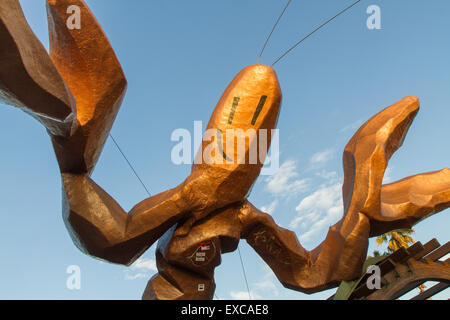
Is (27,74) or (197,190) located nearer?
(27,74)

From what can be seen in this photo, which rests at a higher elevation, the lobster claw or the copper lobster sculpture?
the lobster claw

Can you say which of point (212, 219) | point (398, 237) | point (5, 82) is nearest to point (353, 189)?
point (212, 219)

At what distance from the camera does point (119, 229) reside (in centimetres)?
473

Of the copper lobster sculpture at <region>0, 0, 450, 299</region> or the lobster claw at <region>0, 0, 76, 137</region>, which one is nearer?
the lobster claw at <region>0, 0, 76, 137</region>

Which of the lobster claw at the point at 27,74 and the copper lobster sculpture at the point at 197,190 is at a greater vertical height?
the lobster claw at the point at 27,74

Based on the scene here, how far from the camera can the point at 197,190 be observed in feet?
16.6

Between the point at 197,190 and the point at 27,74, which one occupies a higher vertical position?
the point at 27,74

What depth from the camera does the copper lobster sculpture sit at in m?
4.21

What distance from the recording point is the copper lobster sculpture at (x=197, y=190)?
4.21 m

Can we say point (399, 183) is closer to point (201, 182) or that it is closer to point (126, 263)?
point (201, 182)

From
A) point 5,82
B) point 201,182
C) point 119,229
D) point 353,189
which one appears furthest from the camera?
point 353,189

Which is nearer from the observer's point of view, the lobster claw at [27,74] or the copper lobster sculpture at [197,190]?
the lobster claw at [27,74]

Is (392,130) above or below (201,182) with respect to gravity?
above
